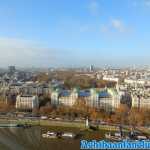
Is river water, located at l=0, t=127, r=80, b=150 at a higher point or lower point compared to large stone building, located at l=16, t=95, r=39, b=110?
lower

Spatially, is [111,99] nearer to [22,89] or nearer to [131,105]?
[131,105]

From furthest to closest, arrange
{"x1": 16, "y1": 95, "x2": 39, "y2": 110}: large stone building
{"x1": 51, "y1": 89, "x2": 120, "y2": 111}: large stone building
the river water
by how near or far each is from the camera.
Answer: {"x1": 51, "y1": 89, "x2": 120, "y2": 111}: large stone building, {"x1": 16, "y1": 95, "x2": 39, "y2": 110}: large stone building, the river water

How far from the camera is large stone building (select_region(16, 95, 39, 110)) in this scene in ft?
46.1

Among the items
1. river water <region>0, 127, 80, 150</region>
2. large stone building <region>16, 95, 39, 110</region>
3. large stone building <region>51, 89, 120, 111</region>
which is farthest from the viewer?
large stone building <region>51, 89, 120, 111</region>

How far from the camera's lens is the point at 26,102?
14289 millimetres

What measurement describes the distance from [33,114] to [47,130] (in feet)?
8.62

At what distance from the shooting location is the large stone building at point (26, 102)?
14.1m

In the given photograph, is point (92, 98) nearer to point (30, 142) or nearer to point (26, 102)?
point (26, 102)

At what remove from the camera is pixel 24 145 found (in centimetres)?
827

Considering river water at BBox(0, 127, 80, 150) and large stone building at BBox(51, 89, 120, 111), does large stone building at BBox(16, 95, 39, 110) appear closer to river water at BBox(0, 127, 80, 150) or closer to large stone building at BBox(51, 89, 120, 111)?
large stone building at BBox(51, 89, 120, 111)

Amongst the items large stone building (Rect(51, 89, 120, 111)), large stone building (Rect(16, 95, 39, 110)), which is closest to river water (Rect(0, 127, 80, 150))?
large stone building (Rect(16, 95, 39, 110))

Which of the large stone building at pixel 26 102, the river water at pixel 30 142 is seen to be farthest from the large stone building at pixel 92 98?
the river water at pixel 30 142

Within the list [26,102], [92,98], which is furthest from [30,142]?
[92,98]

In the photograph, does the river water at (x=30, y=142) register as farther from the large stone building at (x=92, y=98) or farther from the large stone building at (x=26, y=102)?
the large stone building at (x=92, y=98)
